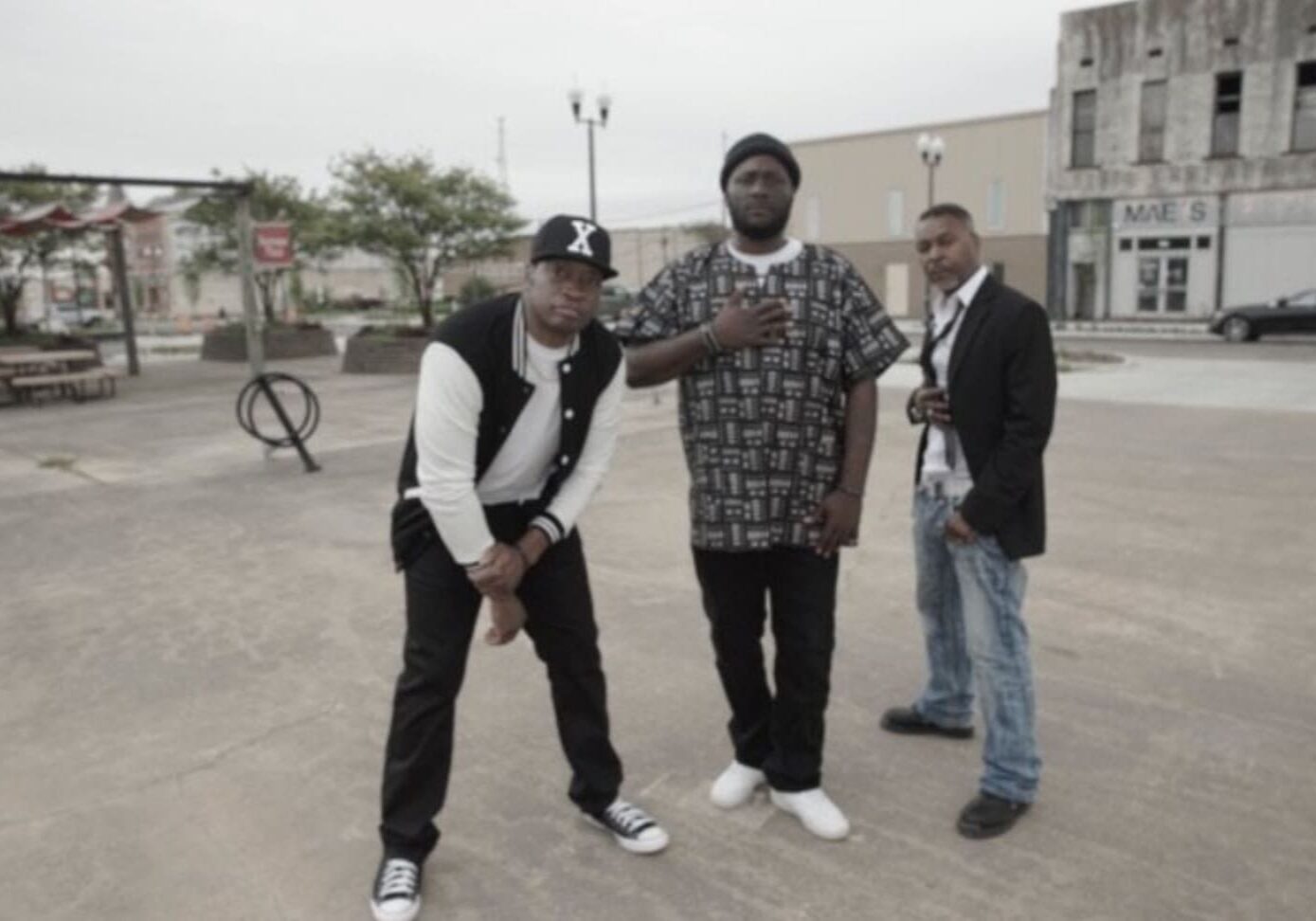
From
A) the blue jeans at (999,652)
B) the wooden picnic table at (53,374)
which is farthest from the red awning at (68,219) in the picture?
the blue jeans at (999,652)

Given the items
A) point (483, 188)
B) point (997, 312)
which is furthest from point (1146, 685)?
point (483, 188)

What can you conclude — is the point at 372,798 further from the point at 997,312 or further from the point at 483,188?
the point at 483,188

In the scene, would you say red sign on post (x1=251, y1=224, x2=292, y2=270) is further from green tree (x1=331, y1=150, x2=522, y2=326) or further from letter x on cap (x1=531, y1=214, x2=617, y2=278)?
letter x on cap (x1=531, y1=214, x2=617, y2=278)

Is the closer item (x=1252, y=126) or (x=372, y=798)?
(x=372, y=798)

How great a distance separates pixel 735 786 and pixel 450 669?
3.35ft

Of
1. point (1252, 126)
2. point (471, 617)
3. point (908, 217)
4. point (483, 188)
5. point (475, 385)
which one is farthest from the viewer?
point (908, 217)

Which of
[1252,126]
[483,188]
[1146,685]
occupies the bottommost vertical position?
[1146,685]

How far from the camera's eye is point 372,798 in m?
3.24

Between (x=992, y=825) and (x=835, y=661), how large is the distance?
1401 mm

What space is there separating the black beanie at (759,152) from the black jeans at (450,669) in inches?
42.4

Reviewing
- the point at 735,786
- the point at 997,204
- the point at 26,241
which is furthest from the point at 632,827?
the point at 997,204

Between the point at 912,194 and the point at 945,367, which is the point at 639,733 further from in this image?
the point at 912,194

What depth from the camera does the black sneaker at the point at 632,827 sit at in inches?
114

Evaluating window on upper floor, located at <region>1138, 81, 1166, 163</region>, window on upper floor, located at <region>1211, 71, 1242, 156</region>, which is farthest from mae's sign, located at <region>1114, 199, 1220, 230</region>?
window on upper floor, located at <region>1211, 71, 1242, 156</region>
